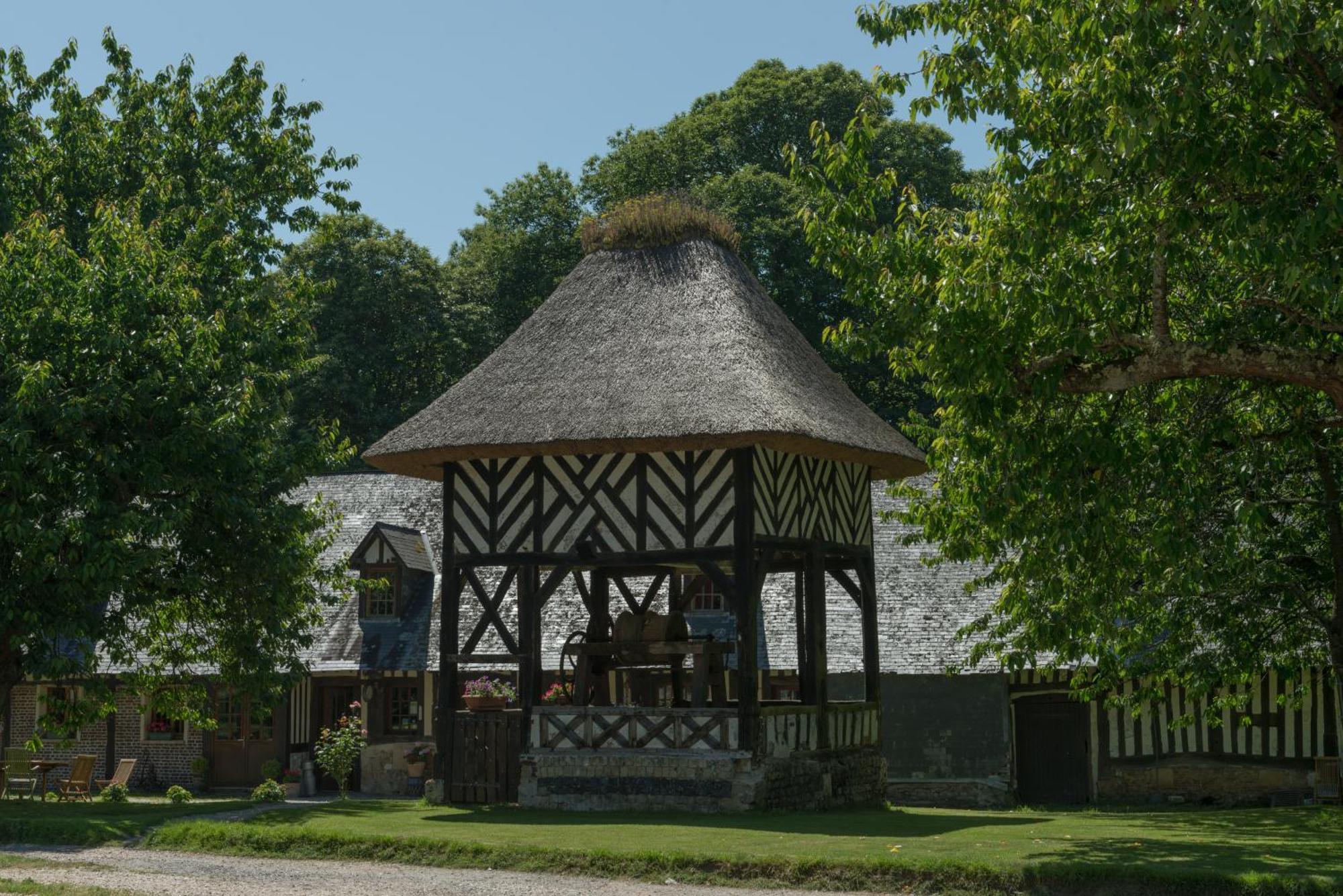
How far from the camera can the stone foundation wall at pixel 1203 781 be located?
24.4 meters

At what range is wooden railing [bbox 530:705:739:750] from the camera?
1811cm

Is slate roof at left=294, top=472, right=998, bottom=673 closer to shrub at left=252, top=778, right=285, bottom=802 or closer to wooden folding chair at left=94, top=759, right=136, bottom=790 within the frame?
wooden folding chair at left=94, top=759, right=136, bottom=790

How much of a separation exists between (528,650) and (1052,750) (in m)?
11.1

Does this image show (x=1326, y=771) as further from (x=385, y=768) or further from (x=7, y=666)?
(x=7, y=666)

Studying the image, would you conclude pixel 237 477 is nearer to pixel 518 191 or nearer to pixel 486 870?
pixel 486 870

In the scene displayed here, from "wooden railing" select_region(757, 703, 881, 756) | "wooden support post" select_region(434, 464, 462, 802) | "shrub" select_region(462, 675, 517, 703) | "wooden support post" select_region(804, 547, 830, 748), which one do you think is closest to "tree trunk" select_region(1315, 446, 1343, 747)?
"wooden support post" select_region(804, 547, 830, 748)

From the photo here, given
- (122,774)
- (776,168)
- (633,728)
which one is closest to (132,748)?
(122,774)

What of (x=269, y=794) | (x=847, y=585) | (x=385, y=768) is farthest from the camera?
(x=385, y=768)

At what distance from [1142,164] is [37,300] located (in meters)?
13.2

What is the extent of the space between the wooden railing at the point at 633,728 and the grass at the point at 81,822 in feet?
13.7

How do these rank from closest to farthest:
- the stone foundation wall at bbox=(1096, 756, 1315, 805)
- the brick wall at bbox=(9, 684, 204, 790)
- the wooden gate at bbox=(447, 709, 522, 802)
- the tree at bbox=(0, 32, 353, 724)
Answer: the tree at bbox=(0, 32, 353, 724) < the wooden gate at bbox=(447, 709, 522, 802) < the stone foundation wall at bbox=(1096, 756, 1315, 805) < the brick wall at bbox=(9, 684, 204, 790)

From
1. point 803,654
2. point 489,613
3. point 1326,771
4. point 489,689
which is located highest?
point 489,613

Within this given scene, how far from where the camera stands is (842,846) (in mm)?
12938

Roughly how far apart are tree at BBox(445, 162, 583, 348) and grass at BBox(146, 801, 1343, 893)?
2331 cm
